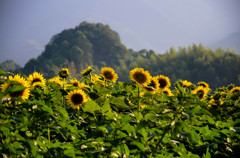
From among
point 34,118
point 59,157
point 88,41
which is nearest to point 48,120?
point 34,118

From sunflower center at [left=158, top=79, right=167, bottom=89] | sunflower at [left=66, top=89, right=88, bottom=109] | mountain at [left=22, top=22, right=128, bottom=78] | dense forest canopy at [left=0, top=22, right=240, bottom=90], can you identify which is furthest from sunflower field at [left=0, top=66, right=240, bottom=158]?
mountain at [left=22, top=22, right=128, bottom=78]

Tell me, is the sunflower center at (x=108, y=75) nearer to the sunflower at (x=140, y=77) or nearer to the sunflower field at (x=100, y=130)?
the sunflower at (x=140, y=77)

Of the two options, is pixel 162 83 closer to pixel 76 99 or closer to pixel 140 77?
pixel 140 77

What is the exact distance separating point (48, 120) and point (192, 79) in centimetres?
5306

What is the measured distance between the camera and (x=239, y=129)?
1.46 metres

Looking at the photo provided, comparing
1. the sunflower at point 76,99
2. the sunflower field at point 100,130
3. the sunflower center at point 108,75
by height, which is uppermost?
the sunflower center at point 108,75

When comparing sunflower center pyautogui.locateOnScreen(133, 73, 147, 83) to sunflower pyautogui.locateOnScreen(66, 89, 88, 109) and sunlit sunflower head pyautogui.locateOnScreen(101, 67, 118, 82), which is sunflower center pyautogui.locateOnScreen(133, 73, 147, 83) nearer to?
sunlit sunflower head pyautogui.locateOnScreen(101, 67, 118, 82)

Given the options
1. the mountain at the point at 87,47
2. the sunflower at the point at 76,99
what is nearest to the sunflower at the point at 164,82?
the sunflower at the point at 76,99

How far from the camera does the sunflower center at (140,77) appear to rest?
2.03m

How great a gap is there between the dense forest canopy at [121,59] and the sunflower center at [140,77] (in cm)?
2655

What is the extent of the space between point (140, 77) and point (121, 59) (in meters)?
73.7

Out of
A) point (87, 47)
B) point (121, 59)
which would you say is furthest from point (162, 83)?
point (87, 47)

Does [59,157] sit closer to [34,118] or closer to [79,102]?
[34,118]

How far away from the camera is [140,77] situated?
2.06 meters
